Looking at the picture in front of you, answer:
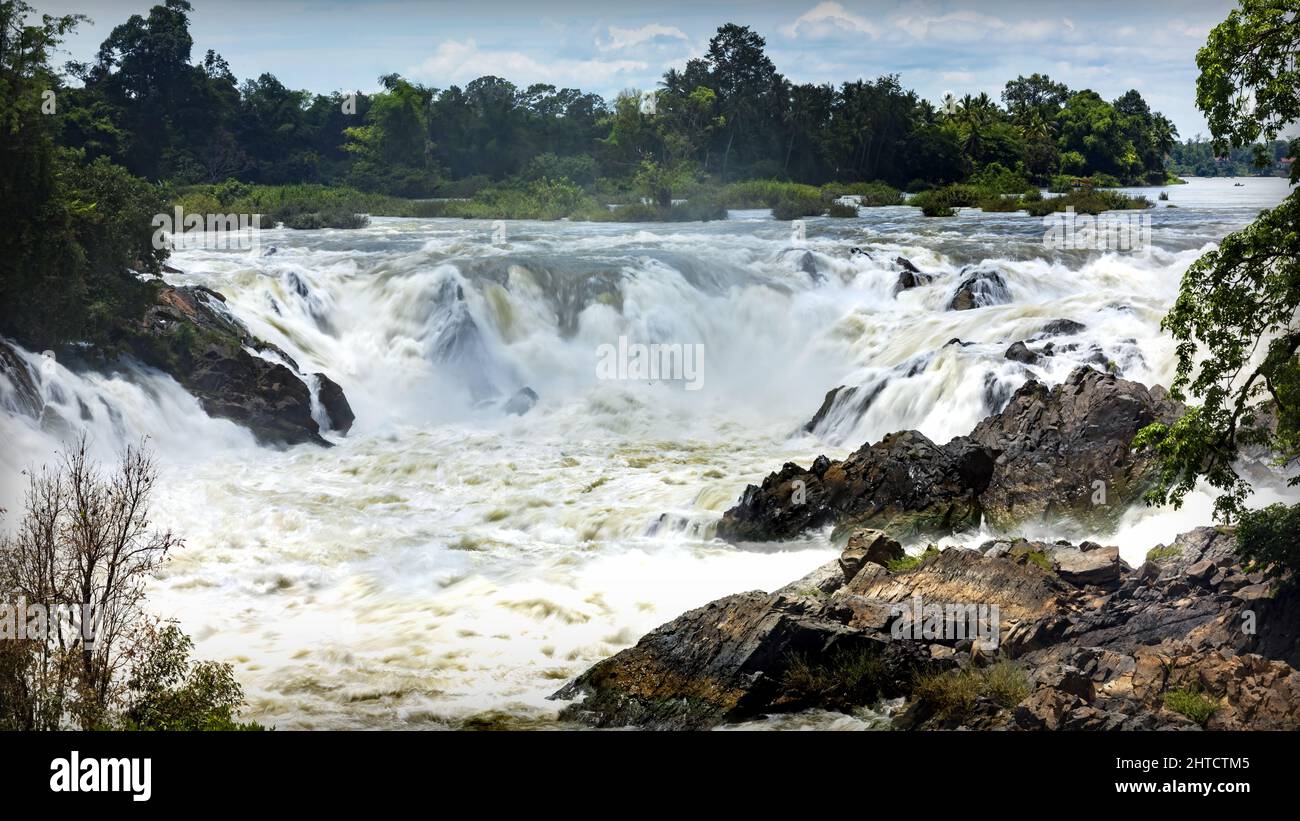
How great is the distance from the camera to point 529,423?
21.8m

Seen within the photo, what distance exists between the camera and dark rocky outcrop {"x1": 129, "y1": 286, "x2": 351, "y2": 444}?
19938 millimetres

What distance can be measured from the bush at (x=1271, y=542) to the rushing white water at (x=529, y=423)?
2.32 metres

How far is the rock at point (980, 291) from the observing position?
78.6ft

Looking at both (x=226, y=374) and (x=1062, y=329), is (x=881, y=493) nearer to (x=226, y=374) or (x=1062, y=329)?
(x=1062, y=329)

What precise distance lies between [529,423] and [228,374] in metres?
4.92

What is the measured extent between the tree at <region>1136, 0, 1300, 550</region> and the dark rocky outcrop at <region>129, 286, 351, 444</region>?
13460 millimetres

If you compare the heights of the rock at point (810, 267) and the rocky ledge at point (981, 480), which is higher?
the rock at point (810, 267)

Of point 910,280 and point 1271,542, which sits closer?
point 1271,542

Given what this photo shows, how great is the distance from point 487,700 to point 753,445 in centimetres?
920

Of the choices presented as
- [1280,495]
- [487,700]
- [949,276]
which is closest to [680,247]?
[949,276]

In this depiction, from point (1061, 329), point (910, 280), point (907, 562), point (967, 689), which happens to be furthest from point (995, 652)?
point (910, 280)

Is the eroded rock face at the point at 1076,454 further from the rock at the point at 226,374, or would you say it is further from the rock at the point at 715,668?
the rock at the point at 226,374

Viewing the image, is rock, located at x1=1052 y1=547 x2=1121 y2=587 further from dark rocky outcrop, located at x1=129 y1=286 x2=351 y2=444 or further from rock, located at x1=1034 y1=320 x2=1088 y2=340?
dark rocky outcrop, located at x1=129 y1=286 x2=351 y2=444

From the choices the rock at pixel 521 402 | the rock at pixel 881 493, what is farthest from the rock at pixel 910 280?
the rock at pixel 881 493
